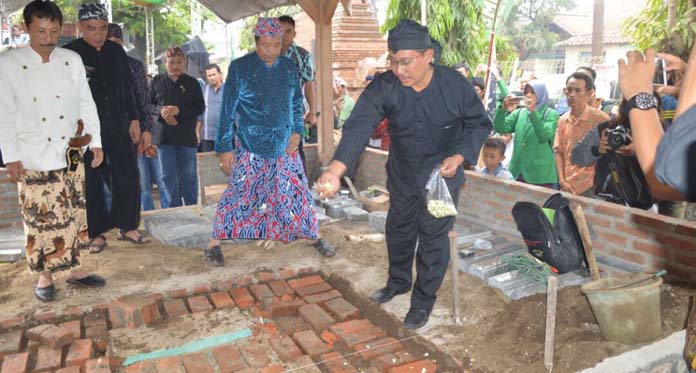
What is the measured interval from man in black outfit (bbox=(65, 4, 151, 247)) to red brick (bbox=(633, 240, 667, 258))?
421 cm

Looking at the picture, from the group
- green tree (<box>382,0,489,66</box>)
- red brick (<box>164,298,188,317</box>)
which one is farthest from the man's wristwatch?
green tree (<box>382,0,489,66</box>)

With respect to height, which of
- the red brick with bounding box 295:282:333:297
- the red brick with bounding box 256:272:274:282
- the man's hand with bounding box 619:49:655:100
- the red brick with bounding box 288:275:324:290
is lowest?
the red brick with bounding box 295:282:333:297

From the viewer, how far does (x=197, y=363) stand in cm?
297

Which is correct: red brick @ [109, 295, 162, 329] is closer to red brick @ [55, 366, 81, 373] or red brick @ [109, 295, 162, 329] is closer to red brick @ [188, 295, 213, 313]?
red brick @ [188, 295, 213, 313]

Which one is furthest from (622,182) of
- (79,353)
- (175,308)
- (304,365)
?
(79,353)

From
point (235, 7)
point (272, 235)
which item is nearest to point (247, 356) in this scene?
point (272, 235)

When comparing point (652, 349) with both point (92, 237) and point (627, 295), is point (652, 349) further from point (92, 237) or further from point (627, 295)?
point (92, 237)

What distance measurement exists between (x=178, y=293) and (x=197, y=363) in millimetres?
1116

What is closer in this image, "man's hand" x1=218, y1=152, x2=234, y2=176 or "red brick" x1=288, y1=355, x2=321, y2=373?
"red brick" x1=288, y1=355, x2=321, y2=373

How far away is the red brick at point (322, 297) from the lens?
3.82 m

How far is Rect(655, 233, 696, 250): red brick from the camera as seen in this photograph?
11.5 feet

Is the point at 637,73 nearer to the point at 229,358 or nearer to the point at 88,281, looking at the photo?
the point at 229,358

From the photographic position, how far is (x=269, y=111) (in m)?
4.48

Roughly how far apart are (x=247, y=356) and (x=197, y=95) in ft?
12.5
